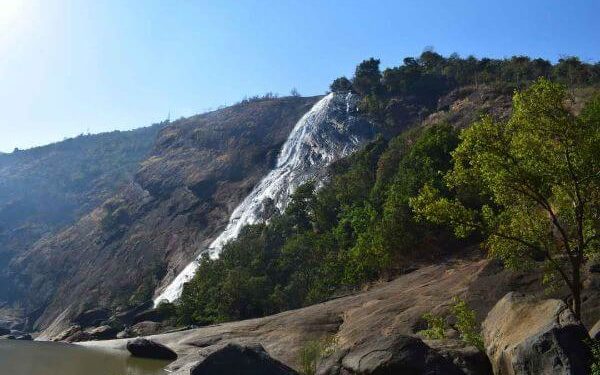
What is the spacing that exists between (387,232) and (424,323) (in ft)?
53.5

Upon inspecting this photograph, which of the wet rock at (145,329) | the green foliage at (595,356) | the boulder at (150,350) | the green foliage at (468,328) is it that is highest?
the green foliage at (595,356)

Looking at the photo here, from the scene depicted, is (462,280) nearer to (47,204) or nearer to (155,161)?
(155,161)

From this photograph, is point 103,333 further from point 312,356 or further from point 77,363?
point 312,356

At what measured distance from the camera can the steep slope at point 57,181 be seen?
410 feet

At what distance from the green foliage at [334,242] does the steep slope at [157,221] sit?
21.0 m

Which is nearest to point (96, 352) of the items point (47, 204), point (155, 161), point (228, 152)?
point (228, 152)

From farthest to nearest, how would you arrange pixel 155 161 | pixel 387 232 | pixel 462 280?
pixel 155 161 < pixel 387 232 < pixel 462 280

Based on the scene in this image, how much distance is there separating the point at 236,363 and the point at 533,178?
11.7 metres

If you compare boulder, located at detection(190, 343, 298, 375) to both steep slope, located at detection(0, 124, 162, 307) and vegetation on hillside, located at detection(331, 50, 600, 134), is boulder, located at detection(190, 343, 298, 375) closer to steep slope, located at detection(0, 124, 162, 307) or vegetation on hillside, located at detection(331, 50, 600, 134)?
vegetation on hillside, located at detection(331, 50, 600, 134)

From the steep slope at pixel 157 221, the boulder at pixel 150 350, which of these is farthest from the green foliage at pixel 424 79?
the boulder at pixel 150 350

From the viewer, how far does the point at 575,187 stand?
48.1ft

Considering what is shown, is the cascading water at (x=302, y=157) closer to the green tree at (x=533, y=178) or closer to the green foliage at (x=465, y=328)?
the green foliage at (x=465, y=328)

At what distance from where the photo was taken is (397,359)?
1474 cm

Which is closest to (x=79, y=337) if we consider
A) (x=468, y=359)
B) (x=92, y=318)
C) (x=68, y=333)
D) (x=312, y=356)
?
(x=68, y=333)
